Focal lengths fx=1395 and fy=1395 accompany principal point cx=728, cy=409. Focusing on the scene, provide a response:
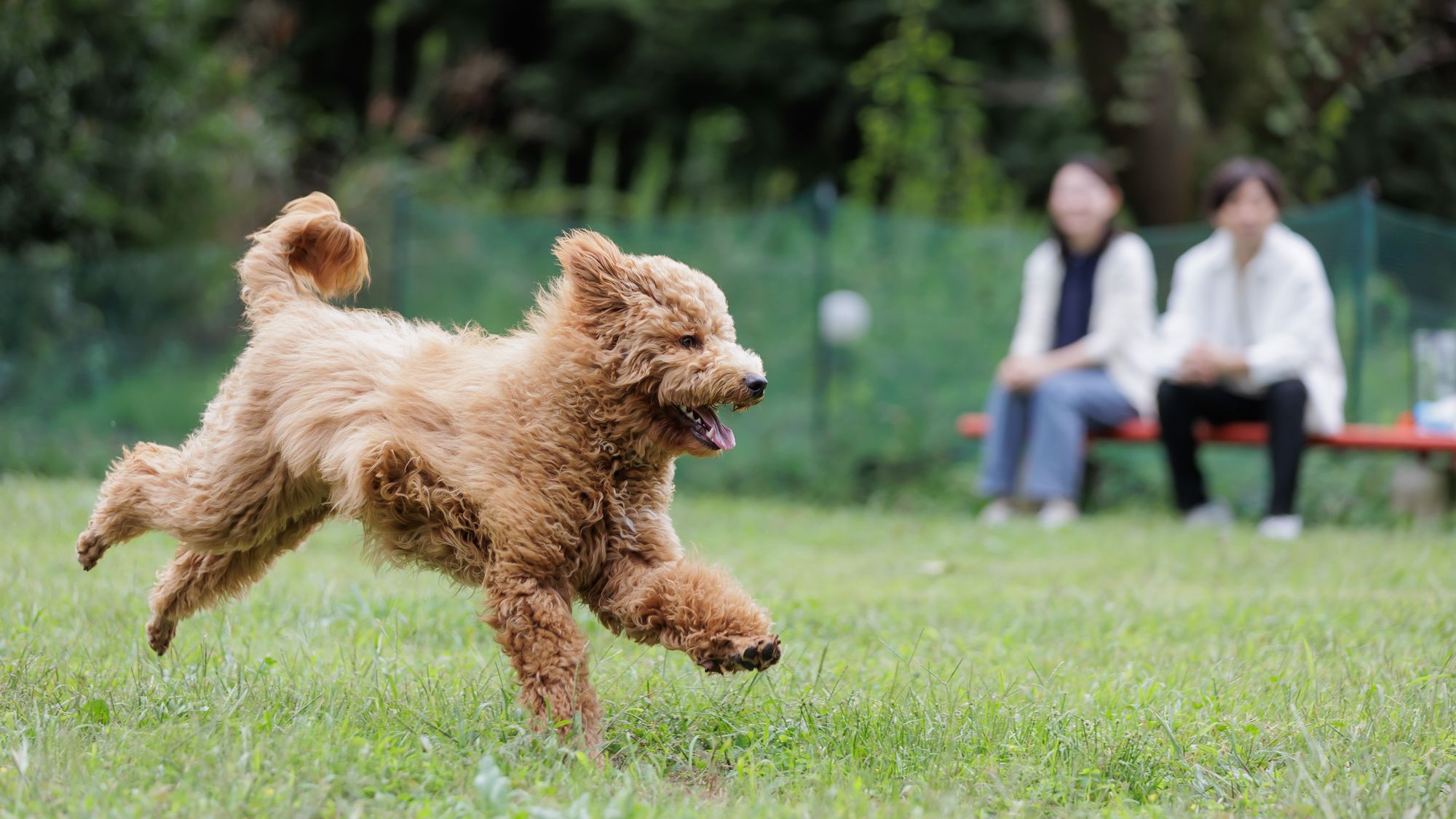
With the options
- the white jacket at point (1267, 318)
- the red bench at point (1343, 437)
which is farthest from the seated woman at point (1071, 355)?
the white jacket at point (1267, 318)

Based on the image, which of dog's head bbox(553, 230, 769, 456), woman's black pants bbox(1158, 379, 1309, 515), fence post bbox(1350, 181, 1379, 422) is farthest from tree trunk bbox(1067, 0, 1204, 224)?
dog's head bbox(553, 230, 769, 456)

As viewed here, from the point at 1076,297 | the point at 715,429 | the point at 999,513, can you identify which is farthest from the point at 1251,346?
the point at 715,429

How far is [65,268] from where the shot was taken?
397 inches

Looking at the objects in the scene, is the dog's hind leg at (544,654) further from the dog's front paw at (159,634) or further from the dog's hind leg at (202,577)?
the dog's front paw at (159,634)

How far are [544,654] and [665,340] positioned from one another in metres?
0.82

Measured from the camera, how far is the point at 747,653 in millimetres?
3113

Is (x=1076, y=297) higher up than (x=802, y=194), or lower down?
lower down

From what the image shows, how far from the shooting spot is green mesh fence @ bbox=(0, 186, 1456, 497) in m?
9.83

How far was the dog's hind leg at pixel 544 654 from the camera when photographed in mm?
3211

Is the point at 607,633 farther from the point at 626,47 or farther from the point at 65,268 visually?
the point at 626,47

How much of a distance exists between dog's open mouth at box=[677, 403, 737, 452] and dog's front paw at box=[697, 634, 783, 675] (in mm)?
538

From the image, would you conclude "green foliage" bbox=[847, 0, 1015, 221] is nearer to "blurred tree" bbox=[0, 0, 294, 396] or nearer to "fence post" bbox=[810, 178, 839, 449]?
"fence post" bbox=[810, 178, 839, 449]

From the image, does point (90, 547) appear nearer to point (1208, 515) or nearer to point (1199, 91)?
point (1208, 515)

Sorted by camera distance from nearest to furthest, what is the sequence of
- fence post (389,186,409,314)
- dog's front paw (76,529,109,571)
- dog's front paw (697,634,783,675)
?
dog's front paw (697,634,783,675) < dog's front paw (76,529,109,571) < fence post (389,186,409,314)
